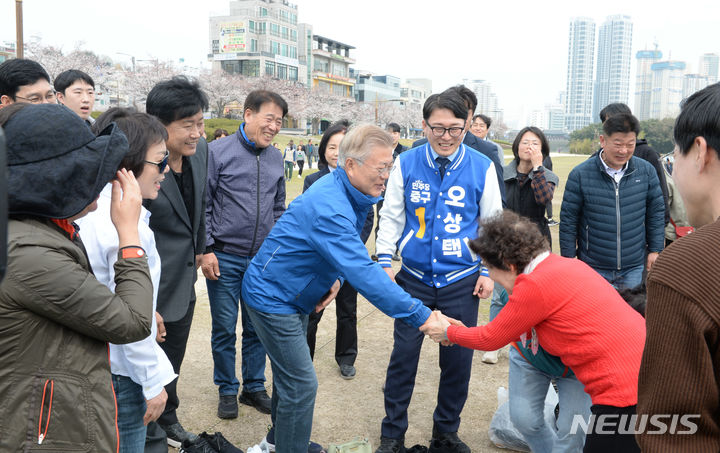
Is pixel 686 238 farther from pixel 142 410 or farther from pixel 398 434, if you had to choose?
pixel 398 434

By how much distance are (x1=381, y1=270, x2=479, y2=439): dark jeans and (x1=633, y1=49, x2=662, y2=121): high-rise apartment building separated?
14281cm

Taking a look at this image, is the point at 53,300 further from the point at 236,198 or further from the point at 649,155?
the point at 649,155

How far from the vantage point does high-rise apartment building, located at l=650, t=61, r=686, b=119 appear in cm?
12900

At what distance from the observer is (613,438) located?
2297 millimetres

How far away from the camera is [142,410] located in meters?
2.28

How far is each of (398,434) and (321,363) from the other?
1479 millimetres

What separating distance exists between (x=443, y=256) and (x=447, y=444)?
118cm

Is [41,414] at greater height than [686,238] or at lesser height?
lesser

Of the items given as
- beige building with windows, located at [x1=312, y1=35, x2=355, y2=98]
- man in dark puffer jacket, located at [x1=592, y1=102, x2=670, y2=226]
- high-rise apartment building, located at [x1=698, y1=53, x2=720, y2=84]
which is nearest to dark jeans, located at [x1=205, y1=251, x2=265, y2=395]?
man in dark puffer jacket, located at [x1=592, y1=102, x2=670, y2=226]

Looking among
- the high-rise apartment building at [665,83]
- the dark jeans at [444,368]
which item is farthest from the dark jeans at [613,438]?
the high-rise apartment building at [665,83]

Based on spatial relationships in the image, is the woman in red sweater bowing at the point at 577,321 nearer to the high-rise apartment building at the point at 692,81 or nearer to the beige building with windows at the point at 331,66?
the beige building with windows at the point at 331,66

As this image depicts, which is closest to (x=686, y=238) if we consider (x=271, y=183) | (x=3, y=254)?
(x=3, y=254)

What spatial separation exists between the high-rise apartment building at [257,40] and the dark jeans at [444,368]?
71551 millimetres

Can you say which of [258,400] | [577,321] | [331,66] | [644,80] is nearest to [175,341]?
[258,400]
